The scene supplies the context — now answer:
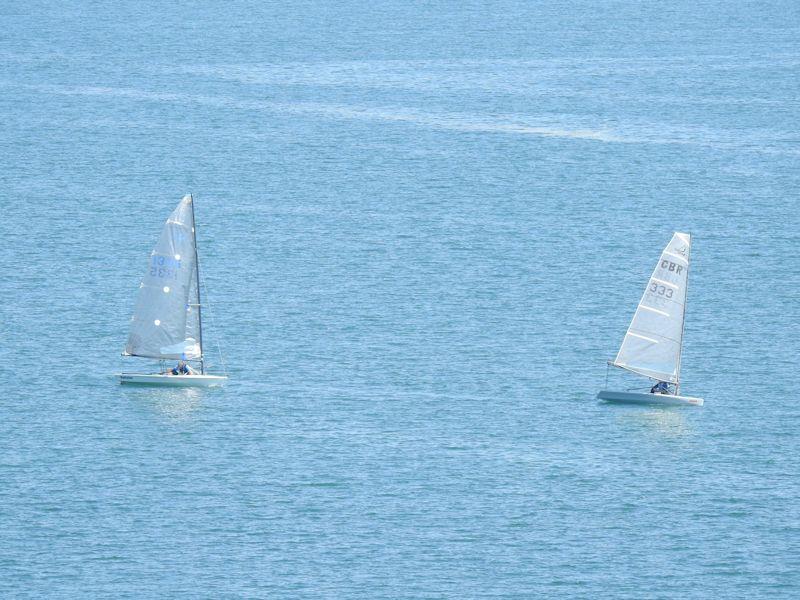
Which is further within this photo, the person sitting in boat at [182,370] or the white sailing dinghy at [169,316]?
the person sitting in boat at [182,370]

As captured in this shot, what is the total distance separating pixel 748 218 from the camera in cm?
19988

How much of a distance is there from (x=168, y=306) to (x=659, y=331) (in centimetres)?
3346

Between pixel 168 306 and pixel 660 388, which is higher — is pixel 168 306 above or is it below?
above

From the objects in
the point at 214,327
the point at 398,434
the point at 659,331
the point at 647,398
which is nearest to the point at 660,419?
the point at 647,398

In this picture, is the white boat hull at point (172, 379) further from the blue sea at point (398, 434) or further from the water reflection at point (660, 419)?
the water reflection at point (660, 419)

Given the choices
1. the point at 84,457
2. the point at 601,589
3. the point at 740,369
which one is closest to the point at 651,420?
the point at 740,369

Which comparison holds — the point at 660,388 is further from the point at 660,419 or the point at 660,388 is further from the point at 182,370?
the point at 182,370

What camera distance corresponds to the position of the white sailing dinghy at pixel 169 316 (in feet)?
463

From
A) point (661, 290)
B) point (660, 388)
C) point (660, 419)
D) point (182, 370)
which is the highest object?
point (661, 290)

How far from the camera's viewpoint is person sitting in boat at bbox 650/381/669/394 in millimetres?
140625

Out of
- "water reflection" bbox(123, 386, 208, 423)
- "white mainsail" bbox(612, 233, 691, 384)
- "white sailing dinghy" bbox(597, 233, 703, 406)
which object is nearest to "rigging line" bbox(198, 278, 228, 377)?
"water reflection" bbox(123, 386, 208, 423)

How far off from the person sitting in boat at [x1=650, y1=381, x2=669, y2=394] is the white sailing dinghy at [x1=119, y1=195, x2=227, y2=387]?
95.7ft

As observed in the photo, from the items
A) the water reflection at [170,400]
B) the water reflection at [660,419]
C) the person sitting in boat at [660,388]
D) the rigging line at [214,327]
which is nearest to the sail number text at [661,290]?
the person sitting in boat at [660,388]

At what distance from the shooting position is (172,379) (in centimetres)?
14088
